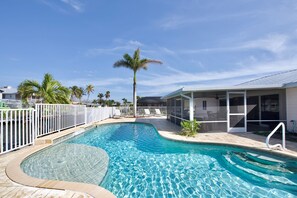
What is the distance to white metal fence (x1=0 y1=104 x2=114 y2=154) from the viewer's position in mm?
4631

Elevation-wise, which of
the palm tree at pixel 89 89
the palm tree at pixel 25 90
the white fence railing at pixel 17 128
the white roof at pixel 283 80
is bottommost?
the white fence railing at pixel 17 128

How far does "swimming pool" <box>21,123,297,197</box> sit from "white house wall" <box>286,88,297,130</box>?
4.35 m

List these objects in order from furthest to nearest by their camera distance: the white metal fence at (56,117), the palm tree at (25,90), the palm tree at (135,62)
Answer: the palm tree at (135,62)
the palm tree at (25,90)
the white metal fence at (56,117)

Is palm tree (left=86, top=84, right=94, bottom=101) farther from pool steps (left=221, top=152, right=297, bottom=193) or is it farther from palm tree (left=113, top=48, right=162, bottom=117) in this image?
pool steps (left=221, top=152, right=297, bottom=193)

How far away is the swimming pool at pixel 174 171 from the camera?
136 inches

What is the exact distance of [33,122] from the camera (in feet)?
18.9

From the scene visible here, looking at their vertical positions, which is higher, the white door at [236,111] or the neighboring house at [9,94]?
the neighboring house at [9,94]

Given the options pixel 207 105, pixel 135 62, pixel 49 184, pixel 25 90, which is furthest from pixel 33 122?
pixel 135 62

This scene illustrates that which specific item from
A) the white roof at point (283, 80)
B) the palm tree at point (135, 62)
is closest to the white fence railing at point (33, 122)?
the palm tree at point (135, 62)

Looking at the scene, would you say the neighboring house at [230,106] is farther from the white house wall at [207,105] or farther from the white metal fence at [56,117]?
the white metal fence at [56,117]

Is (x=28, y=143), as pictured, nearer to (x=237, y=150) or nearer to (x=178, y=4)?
(x=237, y=150)

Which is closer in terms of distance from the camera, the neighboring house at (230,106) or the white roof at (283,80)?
the white roof at (283,80)

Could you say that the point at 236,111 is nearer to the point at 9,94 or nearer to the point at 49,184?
the point at 49,184

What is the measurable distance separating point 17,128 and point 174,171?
16.9 feet
